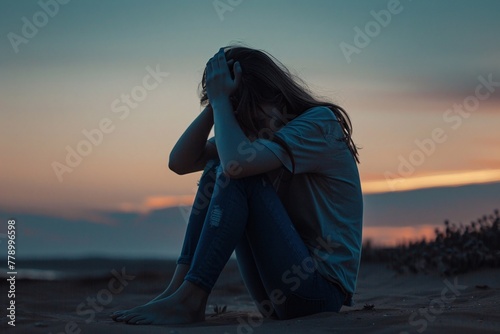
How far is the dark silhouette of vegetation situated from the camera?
692cm

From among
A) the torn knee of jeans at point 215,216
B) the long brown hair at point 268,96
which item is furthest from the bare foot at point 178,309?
the long brown hair at point 268,96

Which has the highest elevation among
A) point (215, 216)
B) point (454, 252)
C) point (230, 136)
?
point (230, 136)

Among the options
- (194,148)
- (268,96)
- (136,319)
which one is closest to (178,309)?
(136,319)

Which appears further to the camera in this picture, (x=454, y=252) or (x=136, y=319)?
(x=454, y=252)

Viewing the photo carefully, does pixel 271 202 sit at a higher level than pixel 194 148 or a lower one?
lower

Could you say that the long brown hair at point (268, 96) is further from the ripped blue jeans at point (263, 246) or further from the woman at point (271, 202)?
the ripped blue jeans at point (263, 246)

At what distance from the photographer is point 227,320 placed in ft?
14.3

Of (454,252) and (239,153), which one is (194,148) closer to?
(239,153)

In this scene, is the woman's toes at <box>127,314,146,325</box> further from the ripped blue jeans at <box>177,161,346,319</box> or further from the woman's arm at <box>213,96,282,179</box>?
the woman's arm at <box>213,96,282,179</box>

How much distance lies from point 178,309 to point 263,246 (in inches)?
22.7

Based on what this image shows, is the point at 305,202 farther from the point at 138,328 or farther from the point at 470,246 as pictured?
the point at 470,246

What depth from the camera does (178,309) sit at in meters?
3.88

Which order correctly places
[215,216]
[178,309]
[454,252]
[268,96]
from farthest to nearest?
[454,252], [268,96], [178,309], [215,216]

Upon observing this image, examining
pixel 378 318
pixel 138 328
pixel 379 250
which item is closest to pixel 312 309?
pixel 378 318
